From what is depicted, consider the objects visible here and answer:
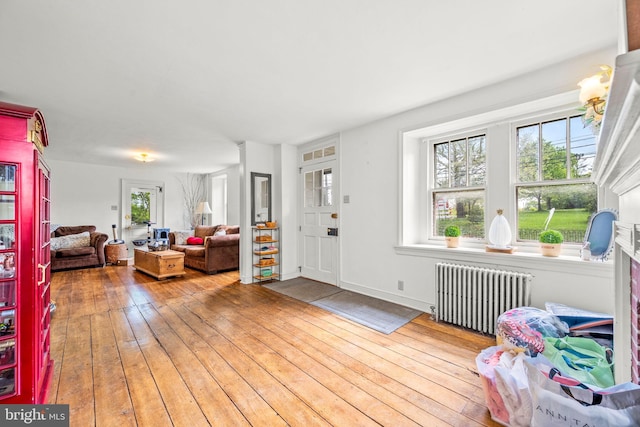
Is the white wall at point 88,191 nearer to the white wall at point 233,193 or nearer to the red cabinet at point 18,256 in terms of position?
the white wall at point 233,193

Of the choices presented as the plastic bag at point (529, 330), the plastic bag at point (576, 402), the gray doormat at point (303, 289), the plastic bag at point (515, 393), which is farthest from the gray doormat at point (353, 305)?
the plastic bag at point (576, 402)

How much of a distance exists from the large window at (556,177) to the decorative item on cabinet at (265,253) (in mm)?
3302

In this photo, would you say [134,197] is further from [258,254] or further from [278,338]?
[278,338]

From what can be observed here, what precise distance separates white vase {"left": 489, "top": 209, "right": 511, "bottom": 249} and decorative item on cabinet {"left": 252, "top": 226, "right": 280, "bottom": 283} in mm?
3031

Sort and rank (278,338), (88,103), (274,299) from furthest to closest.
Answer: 1. (274,299)
2. (88,103)
3. (278,338)

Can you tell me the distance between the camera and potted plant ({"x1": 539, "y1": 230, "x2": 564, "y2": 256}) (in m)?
2.30

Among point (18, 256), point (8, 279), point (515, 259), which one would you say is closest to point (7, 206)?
point (18, 256)

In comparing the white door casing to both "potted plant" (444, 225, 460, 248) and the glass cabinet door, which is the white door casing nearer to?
"potted plant" (444, 225, 460, 248)

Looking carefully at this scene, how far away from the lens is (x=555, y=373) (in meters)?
1.26

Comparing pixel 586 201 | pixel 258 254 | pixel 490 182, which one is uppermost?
pixel 490 182

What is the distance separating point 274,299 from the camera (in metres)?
3.57

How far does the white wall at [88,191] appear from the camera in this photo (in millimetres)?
6047

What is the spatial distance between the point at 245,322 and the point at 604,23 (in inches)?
144

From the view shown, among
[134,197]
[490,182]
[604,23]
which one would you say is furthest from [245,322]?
[134,197]
